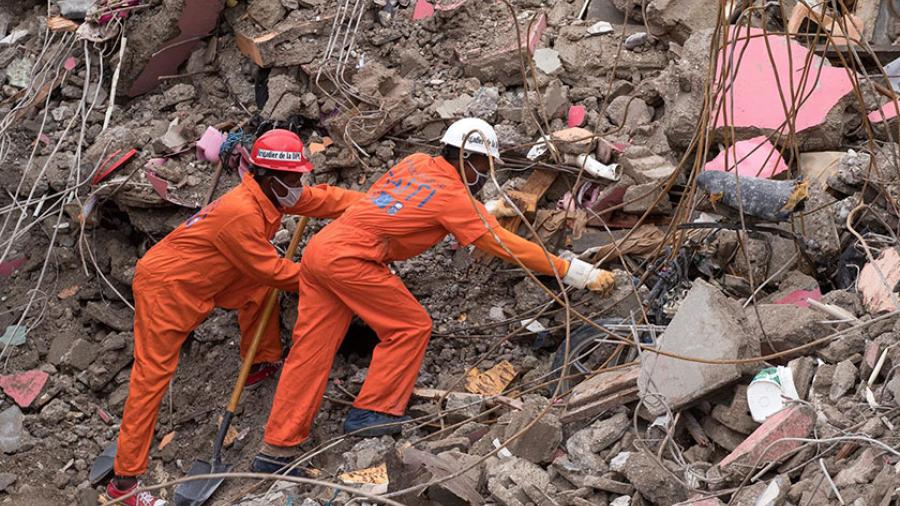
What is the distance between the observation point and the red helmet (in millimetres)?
5973

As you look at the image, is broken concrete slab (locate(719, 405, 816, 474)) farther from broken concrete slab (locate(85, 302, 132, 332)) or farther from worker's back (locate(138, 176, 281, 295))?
broken concrete slab (locate(85, 302, 132, 332))

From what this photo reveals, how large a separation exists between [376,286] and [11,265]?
3.12 meters

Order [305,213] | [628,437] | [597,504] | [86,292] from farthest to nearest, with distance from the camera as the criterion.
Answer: [86,292] → [305,213] → [628,437] → [597,504]

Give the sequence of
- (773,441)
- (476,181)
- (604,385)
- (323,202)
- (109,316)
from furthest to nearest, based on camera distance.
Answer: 1. (109,316)
2. (323,202)
3. (476,181)
4. (604,385)
5. (773,441)

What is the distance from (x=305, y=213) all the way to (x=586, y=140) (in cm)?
163

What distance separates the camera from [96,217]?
24.8 ft

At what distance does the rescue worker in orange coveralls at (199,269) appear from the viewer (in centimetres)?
599

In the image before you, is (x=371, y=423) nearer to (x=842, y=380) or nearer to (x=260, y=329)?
(x=260, y=329)

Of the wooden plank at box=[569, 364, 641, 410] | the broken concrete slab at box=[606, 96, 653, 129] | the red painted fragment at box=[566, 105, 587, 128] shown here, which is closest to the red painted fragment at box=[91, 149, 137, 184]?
the red painted fragment at box=[566, 105, 587, 128]

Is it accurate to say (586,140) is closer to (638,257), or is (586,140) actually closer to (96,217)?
(638,257)

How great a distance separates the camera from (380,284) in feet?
19.2

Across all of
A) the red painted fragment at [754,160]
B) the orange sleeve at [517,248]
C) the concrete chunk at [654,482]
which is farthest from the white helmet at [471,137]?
the concrete chunk at [654,482]

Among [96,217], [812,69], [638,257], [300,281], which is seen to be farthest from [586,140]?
[96,217]

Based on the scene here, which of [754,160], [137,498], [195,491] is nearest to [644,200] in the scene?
[754,160]
